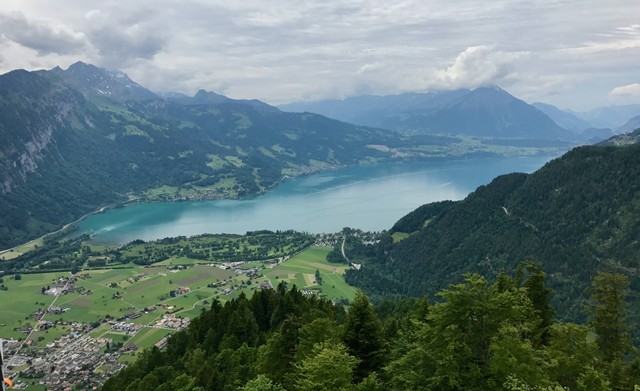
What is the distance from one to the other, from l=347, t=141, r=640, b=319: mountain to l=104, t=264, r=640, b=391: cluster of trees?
173ft

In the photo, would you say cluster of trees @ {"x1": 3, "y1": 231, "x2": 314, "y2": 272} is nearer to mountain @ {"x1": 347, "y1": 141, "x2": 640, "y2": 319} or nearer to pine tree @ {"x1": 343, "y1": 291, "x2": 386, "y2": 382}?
mountain @ {"x1": 347, "y1": 141, "x2": 640, "y2": 319}

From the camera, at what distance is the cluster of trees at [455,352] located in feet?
55.8

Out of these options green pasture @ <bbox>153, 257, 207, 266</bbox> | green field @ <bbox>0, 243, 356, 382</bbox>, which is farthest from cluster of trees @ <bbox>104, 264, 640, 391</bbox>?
green pasture @ <bbox>153, 257, 207, 266</bbox>

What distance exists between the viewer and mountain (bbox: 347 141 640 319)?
83688 millimetres

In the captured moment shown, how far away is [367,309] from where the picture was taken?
23781mm

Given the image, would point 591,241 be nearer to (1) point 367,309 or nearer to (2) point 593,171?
(2) point 593,171

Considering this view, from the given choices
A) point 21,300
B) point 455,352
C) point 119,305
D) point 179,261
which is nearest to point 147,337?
point 119,305

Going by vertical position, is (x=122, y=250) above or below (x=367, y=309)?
below

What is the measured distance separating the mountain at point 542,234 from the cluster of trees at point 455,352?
5274 centimetres

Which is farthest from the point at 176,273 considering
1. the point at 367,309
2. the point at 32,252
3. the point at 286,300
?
the point at 367,309

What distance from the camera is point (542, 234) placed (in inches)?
3858

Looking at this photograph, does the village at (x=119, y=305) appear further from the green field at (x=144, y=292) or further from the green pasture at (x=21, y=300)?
the green pasture at (x=21, y=300)

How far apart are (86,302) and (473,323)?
10296 cm

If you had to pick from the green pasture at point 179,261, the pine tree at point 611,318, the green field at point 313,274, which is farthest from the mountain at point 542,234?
the pine tree at point 611,318
